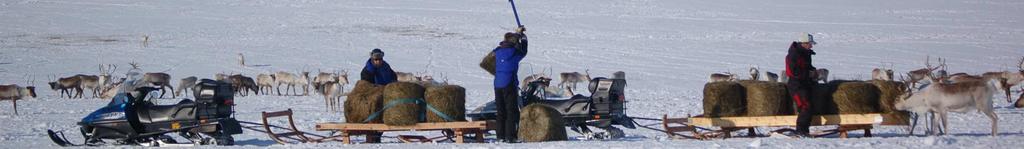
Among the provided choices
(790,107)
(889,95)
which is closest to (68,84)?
(790,107)

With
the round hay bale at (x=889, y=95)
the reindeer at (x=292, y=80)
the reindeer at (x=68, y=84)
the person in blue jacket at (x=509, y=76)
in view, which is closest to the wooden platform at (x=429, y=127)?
the person in blue jacket at (x=509, y=76)

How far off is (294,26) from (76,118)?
34.8m

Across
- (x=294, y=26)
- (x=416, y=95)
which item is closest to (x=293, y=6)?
(x=294, y=26)

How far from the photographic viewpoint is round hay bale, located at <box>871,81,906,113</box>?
42.0 ft

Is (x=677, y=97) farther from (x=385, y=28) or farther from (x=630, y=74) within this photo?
(x=385, y=28)

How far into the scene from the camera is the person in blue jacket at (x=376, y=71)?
14.5m

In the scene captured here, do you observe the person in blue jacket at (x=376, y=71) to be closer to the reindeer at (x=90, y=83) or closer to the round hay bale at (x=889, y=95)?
the round hay bale at (x=889, y=95)

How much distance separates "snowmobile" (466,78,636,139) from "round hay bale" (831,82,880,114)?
2470 mm

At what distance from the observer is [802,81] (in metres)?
12.9

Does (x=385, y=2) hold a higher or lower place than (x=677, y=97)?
higher

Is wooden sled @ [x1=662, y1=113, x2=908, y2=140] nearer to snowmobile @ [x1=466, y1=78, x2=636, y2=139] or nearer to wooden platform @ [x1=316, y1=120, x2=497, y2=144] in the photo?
snowmobile @ [x1=466, y1=78, x2=636, y2=139]

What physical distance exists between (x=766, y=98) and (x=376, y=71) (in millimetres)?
4109

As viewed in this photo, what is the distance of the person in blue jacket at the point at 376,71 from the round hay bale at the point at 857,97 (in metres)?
4.71

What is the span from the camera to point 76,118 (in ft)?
66.1
